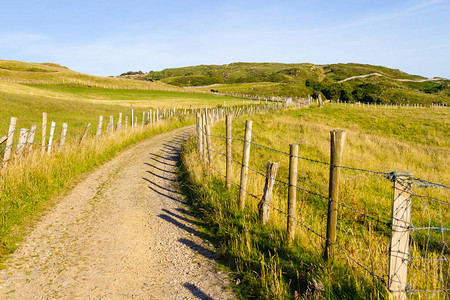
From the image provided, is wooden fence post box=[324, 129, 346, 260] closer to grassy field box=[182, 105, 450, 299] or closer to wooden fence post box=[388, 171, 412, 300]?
grassy field box=[182, 105, 450, 299]

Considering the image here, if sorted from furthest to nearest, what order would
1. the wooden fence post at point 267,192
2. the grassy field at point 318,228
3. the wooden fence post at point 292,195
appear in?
the wooden fence post at point 267,192 → the wooden fence post at point 292,195 → the grassy field at point 318,228

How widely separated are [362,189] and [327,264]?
6687mm

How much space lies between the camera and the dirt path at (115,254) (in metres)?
4.52

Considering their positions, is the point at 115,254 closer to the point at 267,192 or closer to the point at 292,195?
the point at 267,192

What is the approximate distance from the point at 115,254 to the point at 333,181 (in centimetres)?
→ 386

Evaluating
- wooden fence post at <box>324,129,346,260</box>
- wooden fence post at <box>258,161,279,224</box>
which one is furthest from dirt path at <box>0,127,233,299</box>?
wooden fence post at <box>324,129,346,260</box>

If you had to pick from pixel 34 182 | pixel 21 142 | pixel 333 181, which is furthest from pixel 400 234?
pixel 21 142

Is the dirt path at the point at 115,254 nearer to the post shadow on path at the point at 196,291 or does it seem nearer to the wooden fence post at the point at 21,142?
the post shadow on path at the point at 196,291

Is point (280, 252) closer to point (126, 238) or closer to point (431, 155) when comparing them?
point (126, 238)

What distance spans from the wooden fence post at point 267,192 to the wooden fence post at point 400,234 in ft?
8.69

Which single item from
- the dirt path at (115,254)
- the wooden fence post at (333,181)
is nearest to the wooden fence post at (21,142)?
the dirt path at (115,254)

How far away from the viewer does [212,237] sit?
6.36 m

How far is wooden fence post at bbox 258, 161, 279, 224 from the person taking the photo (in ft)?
19.5

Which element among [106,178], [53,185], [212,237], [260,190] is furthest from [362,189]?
[53,185]
